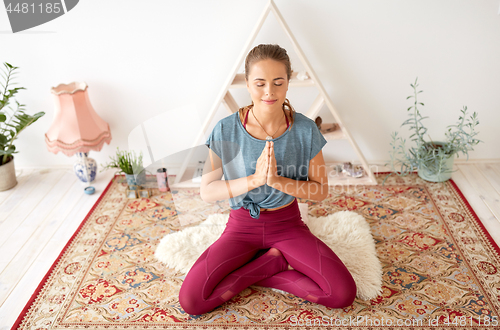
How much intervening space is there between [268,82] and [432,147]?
168cm

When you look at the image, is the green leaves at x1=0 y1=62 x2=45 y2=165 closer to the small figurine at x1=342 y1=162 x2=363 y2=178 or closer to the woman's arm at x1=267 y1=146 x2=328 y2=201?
the woman's arm at x1=267 y1=146 x2=328 y2=201

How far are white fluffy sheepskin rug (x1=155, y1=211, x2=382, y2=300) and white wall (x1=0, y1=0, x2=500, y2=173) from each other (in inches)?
32.3

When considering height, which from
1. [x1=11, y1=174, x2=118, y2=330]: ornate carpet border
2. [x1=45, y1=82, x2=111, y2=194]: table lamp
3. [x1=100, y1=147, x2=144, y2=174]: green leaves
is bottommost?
[x1=11, y1=174, x2=118, y2=330]: ornate carpet border

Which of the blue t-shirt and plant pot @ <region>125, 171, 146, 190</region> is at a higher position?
the blue t-shirt

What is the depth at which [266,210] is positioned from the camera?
1.86m

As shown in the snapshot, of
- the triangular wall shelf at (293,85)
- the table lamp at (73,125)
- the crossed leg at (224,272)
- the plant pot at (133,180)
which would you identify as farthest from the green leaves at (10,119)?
the crossed leg at (224,272)

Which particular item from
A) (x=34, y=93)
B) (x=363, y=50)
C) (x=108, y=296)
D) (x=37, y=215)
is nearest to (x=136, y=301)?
(x=108, y=296)

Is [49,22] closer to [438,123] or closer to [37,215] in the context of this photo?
[37,215]

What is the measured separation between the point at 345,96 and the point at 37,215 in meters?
2.13

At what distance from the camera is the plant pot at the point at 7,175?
9.12 feet

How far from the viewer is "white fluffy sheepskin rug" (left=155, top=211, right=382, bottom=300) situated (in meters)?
1.93

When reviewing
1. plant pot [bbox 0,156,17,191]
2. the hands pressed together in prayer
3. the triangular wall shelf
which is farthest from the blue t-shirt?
plant pot [bbox 0,156,17,191]

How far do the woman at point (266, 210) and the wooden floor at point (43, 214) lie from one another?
87 centimetres

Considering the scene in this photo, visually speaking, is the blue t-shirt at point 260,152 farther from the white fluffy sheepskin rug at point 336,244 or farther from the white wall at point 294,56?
the white wall at point 294,56
